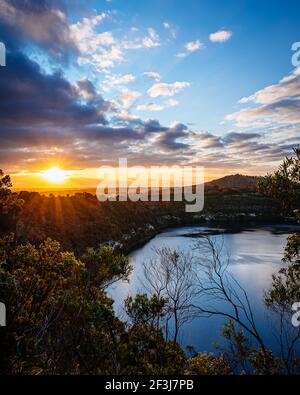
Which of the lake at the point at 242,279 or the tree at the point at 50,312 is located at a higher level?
the tree at the point at 50,312

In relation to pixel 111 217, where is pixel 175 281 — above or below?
above

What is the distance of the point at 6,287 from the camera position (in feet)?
30.4

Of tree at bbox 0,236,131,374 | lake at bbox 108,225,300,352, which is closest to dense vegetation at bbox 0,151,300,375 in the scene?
tree at bbox 0,236,131,374

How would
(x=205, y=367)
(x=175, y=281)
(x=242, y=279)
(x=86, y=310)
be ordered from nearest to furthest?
(x=86, y=310), (x=205, y=367), (x=175, y=281), (x=242, y=279)

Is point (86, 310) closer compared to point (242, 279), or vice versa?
point (86, 310)

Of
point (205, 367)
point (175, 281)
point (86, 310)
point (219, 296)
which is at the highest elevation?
point (86, 310)

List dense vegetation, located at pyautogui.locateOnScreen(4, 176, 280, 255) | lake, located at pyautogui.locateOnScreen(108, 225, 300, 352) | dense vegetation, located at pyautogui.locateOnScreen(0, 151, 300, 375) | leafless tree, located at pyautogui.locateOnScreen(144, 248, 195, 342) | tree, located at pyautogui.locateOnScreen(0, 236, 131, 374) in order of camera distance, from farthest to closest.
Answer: dense vegetation, located at pyautogui.locateOnScreen(4, 176, 280, 255) → lake, located at pyautogui.locateOnScreen(108, 225, 300, 352) → leafless tree, located at pyautogui.locateOnScreen(144, 248, 195, 342) → dense vegetation, located at pyautogui.locateOnScreen(0, 151, 300, 375) → tree, located at pyautogui.locateOnScreen(0, 236, 131, 374)

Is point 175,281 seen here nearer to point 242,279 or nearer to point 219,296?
point 219,296

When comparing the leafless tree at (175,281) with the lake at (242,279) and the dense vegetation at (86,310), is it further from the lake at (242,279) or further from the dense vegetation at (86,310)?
the lake at (242,279)

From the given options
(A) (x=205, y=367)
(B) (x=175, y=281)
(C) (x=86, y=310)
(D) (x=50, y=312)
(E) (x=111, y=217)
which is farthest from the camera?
(E) (x=111, y=217)

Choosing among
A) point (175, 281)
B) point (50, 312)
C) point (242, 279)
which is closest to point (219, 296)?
point (242, 279)

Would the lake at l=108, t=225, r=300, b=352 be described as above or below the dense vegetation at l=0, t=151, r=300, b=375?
below

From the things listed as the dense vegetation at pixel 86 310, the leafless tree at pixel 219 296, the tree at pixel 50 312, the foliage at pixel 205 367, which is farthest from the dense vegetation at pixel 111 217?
the foliage at pixel 205 367

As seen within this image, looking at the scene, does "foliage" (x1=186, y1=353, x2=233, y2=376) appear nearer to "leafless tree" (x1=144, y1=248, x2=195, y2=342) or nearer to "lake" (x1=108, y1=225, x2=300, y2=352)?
"leafless tree" (x1=144, y1=248, x2=195, y2=342)
